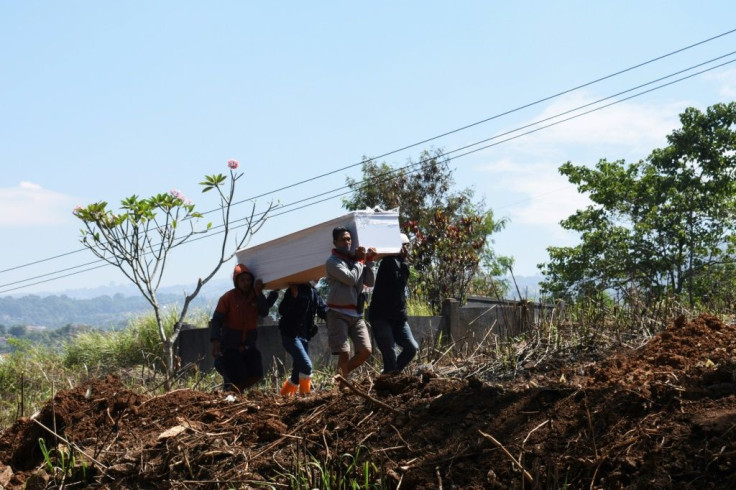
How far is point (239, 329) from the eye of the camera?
894cm

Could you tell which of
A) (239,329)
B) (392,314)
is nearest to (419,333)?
(392,314)

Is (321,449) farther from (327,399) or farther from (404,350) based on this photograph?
(404,350)

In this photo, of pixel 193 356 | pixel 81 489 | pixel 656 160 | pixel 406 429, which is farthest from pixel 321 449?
pixel 656 160

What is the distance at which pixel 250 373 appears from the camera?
8992 millimetres

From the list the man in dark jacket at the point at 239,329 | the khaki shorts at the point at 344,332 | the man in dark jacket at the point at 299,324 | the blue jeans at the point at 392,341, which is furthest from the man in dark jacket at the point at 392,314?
the man in dark jacket at the point at 239,329

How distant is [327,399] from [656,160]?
734 inches

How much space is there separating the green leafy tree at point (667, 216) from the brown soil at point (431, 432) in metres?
16.5

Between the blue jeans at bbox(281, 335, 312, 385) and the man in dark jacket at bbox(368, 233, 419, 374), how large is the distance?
2.18 ft

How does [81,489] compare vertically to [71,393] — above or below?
below

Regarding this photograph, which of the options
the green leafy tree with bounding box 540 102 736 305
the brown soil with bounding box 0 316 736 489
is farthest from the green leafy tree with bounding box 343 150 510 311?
the brown soil with bounding box 0 316 736 489

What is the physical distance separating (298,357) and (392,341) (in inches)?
34.1

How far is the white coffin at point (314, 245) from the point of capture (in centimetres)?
834

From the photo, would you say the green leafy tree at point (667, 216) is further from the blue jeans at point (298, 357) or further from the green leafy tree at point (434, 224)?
the blue jeans at point (298, 357)

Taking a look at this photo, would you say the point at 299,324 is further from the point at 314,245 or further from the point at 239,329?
the point at 314,245
